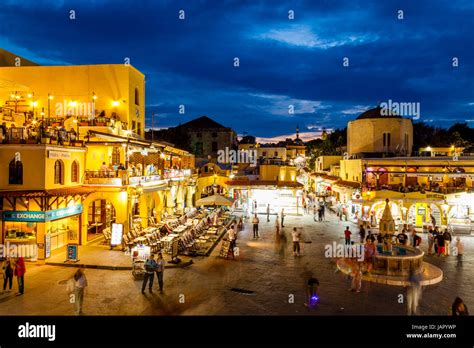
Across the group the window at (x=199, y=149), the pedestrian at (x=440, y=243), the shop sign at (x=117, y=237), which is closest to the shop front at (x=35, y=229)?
the shop sign at (x=117, y=237)

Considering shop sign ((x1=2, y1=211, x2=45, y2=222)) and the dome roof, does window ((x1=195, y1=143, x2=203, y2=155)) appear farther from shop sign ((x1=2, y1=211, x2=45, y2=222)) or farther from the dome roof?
shop sign ((x1=2, y1=211, x2=45, y2=222))

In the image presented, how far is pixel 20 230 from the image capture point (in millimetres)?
18250

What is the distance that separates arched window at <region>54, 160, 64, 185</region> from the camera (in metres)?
19.3

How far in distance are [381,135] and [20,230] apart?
38.1 meters

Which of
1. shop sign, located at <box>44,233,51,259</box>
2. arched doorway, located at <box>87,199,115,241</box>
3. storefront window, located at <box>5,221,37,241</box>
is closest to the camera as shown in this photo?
shop sign, located at <box>44,233,51,259</box>

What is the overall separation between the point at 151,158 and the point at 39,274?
17.2 m

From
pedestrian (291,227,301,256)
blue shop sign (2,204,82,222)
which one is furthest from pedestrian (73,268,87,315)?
pedestrian (291,227,301,256)

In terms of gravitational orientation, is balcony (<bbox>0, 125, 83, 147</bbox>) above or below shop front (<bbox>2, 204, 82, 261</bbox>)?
above

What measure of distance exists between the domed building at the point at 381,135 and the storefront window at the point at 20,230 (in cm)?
3522

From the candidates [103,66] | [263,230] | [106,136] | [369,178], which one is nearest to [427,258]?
[263,230]

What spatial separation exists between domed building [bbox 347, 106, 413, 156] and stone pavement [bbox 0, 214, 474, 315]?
2598cm

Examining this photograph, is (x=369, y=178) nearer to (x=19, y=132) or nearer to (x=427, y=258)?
(x=427, y=258)

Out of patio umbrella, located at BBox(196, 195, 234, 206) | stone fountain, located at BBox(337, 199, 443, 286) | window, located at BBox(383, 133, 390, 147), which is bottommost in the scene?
stone fountain, located at BBox(337, 199, 443, 286)
